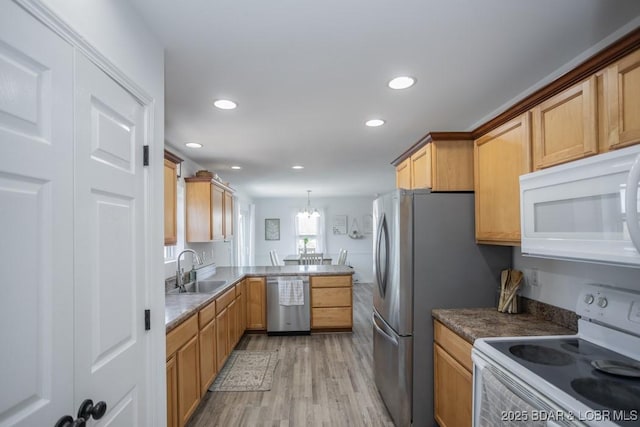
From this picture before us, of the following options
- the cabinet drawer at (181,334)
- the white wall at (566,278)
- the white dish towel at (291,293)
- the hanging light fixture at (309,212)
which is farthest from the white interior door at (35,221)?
the hanging light fixture at (309,212)

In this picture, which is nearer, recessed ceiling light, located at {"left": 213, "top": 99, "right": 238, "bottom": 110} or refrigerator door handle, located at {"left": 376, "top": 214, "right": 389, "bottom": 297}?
recessed ceiling light, located at {"left": 213, "top": 99, "right": 238, "bottom": 110}

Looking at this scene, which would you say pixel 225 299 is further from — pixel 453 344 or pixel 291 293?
pixel 453 344

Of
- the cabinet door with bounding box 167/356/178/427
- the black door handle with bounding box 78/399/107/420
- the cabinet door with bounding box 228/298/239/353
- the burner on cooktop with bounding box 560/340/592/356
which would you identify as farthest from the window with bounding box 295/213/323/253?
the black door handle with bounding box 78/399/107/420

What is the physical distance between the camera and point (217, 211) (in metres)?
4.13

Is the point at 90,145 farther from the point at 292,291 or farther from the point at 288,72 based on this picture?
the point at 292,291

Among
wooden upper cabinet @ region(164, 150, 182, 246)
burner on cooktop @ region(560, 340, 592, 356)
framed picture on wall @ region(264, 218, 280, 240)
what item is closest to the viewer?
burner on cooktop @ region(560, 340, 592, 356)

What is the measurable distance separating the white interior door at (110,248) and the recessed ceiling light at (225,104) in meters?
0.94

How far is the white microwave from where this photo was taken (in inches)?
43.5

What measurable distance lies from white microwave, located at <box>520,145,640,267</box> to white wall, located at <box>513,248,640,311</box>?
0.44 metres

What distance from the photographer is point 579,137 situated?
4.79 feet

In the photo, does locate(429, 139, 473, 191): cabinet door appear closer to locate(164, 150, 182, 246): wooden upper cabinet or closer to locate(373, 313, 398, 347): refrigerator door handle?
locate(373, 313, 398, 347): refrigerator door handle

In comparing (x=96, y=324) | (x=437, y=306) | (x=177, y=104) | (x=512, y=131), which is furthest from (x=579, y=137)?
(x=177, y=104)

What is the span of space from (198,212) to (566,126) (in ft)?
11.6

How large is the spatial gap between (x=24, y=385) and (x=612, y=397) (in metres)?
1.80
